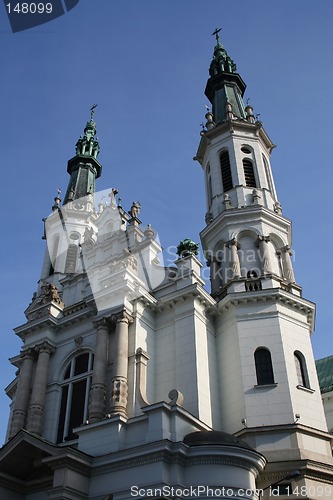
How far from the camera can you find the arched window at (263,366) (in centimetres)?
2466

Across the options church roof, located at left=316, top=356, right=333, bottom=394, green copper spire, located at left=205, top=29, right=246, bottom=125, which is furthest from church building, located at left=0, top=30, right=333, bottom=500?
church roof, located at left=316, top=356, right=333, bottom=394

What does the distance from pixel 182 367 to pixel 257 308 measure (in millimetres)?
4861

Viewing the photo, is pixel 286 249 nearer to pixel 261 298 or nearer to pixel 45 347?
pixel 261 298

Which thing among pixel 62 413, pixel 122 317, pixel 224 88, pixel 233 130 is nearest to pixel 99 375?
pixel 122 317

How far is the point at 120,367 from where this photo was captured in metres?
24.0

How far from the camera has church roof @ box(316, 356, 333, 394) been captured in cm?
3821

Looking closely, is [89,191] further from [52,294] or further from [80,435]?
[80,435]

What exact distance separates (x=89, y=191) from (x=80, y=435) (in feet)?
88.9

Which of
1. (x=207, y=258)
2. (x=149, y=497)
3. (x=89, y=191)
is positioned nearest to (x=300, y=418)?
(x=149, y=497)

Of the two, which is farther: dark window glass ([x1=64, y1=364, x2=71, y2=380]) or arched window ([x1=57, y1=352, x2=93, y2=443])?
dark window glass ([x1=64, y1=364, x2=71, y2=380])

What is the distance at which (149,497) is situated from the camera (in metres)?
18.2

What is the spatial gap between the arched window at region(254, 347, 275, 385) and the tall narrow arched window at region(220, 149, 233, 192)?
38.6 feet

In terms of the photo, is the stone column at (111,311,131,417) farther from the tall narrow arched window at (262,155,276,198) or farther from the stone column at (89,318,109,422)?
the tall narrow arched window at (262,155,276,198)

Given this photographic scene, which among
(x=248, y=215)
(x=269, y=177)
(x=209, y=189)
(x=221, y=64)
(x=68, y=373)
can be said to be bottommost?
(x=68, y=373)
